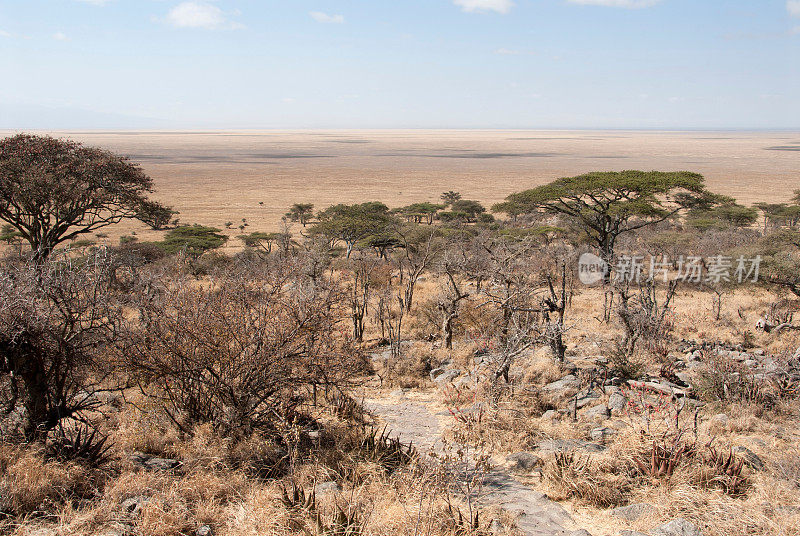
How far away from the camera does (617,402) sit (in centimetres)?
809

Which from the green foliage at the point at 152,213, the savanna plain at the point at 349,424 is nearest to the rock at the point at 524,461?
the savanna plain at the point at 349,424

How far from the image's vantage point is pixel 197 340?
18.8 ft

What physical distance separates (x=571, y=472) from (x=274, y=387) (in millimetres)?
3645

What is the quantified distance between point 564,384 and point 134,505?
6.94 m

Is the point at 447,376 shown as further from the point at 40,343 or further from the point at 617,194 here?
the point at 617,194

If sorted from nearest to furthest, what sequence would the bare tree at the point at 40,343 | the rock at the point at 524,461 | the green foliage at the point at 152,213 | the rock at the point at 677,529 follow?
the rock at the point at 677,529
the bare tree at the point at 40,343
the rock at the point at 524,461
the green foliage at the point at 152,213

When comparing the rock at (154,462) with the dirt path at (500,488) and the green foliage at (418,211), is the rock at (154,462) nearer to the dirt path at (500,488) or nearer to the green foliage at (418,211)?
the dirt path at (500,488)

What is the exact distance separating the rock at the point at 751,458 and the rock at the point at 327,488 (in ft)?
14.6

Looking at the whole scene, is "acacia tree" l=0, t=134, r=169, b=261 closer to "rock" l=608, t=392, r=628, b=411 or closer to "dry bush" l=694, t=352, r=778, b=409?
"rock" l=608, t=392, r=628, b=411

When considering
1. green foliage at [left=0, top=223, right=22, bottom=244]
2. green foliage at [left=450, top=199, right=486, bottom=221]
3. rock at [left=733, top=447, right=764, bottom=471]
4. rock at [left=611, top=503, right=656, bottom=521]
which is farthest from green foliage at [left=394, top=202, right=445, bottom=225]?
rock at [left=611, top=503, right=656, bottom=521]

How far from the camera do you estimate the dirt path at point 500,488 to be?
492 cm

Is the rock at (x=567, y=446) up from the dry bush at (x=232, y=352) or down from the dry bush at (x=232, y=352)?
down

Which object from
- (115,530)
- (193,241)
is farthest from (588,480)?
(193,241)

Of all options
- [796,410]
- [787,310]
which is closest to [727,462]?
[796,410]
